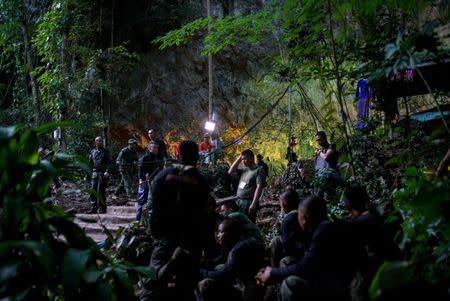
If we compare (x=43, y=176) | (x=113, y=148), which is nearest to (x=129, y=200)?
(x=113, y=148)

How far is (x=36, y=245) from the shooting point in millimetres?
2023

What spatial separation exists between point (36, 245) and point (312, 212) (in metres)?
2.20

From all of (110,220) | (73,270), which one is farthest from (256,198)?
(73,270)

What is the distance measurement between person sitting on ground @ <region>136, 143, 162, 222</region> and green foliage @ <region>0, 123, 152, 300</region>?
571 cm

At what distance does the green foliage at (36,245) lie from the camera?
204 cm

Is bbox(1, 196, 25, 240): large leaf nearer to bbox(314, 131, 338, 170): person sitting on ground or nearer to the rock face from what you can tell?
bbox(314, 131, 338, 170): person sitting on ground

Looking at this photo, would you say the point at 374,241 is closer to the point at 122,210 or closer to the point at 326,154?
the point at 326,154

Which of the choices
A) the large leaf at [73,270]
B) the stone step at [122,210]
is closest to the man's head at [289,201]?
the large leaf at [73,270]

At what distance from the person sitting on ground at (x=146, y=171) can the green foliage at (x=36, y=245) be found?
5708 millimetres

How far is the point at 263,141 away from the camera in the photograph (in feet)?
57.2

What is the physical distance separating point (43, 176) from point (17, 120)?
557 inches

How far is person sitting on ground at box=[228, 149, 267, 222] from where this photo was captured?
270 inches

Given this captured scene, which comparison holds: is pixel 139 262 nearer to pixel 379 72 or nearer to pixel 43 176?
pixel 43 176

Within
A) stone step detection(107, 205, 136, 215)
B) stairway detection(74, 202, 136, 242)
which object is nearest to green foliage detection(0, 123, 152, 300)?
stairway detection(74, 202, 136, 242)
